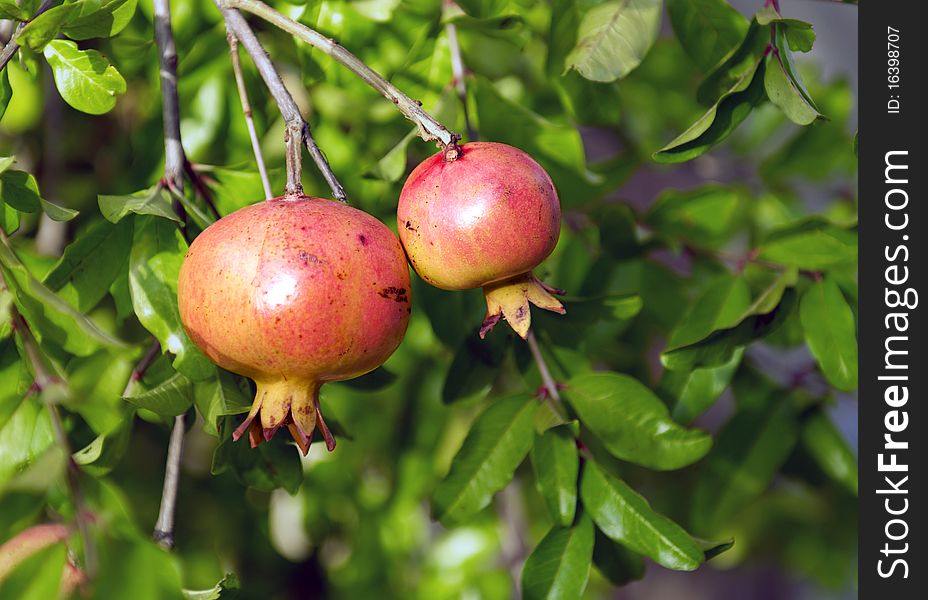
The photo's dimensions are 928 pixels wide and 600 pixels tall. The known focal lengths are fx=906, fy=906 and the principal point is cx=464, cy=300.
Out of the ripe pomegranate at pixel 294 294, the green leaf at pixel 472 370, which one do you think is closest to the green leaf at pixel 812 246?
the green leaf at pixel 472 370

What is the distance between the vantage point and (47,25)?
0.64 metres

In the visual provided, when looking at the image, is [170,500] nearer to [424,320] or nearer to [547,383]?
[547,383]

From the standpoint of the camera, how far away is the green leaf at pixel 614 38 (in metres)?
0.80

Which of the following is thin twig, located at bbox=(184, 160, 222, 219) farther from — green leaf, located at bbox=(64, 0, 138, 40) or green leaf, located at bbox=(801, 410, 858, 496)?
green leaf, located at bbox=(801, 410, 858, 496)

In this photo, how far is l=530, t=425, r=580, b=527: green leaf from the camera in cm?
78

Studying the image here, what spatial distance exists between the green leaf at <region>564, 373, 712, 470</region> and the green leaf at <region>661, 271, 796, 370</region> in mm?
44

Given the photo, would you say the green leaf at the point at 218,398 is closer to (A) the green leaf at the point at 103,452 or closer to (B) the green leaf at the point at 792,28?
(A) the green leaf at the point at 103,452

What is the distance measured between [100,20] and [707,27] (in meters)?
0.55

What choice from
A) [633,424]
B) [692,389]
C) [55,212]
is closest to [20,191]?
[55,212]

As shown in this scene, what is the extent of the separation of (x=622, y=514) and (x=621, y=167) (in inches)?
19.1

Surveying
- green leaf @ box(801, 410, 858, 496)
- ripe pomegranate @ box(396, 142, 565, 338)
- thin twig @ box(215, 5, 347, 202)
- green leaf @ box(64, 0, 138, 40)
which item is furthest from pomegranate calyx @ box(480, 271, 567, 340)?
green leaf @ box(801, 410, 858, 496)

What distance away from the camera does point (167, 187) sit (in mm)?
705
